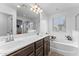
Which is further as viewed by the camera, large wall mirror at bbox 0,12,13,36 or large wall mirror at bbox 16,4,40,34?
large wall mirror at bbox 16,4,40,34

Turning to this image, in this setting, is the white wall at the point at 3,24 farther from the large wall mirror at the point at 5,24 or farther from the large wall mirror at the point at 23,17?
the large wall mirror at the point at 23,17

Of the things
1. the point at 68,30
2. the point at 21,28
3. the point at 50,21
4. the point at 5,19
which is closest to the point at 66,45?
the point at 68,30

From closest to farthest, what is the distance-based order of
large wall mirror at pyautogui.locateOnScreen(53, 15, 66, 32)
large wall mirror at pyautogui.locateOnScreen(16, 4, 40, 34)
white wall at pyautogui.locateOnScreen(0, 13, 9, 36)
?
white wall at pyautogui.locateOnScreen(0, 13, 9, 36) → large wall mirror at pyautogui.locateOnScreen(16, 4, 40, 34) → large wall mirror at pyautogui.locateOnScreen(53, 15, 66, 32)

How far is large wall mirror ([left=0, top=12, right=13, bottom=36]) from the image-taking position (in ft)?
4.81

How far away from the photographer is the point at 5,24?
60.5 inches

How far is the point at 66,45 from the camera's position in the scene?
2301 millimetres

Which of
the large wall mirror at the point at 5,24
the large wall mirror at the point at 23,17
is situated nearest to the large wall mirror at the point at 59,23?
the large wall mirror at the point at 23,17

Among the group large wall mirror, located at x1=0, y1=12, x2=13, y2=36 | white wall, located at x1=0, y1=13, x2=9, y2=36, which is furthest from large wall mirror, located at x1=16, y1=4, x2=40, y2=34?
white wall, located at x1=0, y1=13, x2=9, y2=36

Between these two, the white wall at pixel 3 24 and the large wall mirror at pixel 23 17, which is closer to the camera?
the white wall at pixel 3 24

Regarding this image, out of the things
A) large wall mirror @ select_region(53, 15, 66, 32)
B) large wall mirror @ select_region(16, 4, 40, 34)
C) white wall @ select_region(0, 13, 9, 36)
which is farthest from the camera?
large wall mirror @ select_region(53, 15, 66, 32)

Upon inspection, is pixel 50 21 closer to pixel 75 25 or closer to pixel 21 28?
pixel 75 25

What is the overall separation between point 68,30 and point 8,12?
1.71 metres

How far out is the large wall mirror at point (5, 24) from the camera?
1467 millimetres

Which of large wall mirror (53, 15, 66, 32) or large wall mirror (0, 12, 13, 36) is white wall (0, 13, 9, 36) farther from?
large wall mirror (53, 15, 66, 32)
